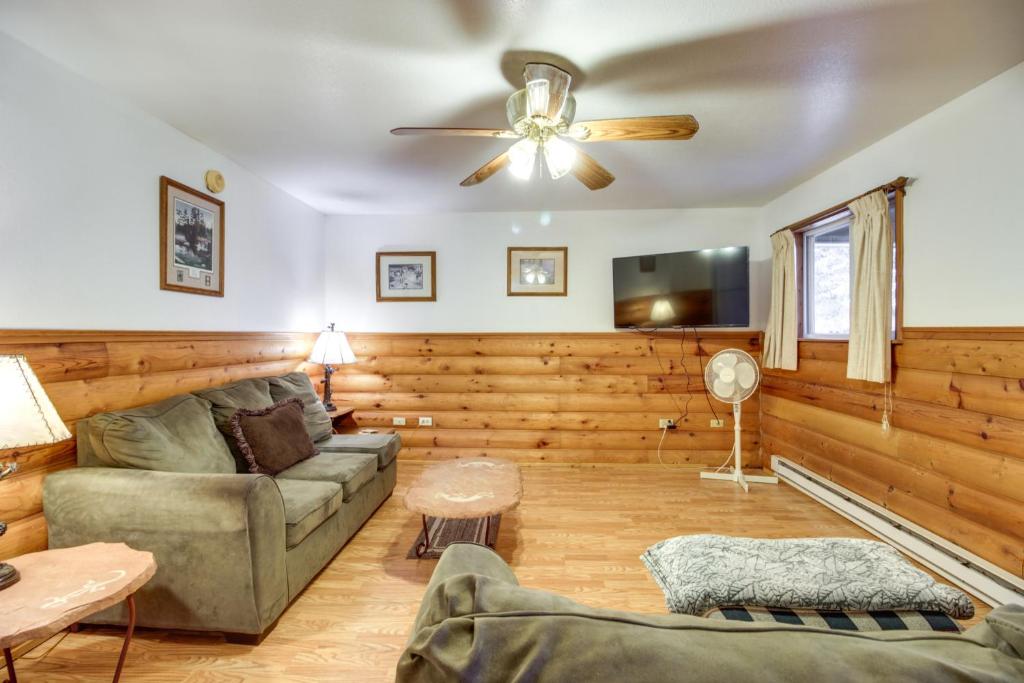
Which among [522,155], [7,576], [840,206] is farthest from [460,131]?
[840,206]

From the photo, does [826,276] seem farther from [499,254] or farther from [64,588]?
[64,588]

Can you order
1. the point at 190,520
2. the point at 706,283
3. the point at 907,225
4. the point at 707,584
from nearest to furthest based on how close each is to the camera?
the point at 707,584, the point at 190,520, the point at 907,225, the point at 706,283

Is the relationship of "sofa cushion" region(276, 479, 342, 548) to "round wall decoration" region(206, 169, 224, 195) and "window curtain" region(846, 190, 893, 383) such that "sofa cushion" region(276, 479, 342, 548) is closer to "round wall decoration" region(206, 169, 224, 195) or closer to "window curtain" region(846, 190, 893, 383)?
"round wall decoration" region(206, 169, 224, 195)

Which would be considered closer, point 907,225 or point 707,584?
point 707,584

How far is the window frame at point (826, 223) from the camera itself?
2.54 m

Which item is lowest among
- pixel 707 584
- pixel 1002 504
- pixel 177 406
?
pixel 1002 504

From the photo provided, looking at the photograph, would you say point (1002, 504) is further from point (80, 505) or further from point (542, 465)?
point (80, 505)

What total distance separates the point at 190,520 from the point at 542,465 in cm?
294

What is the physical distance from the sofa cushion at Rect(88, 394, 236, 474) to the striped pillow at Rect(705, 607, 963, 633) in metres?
2.30

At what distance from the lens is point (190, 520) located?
1.71 meters

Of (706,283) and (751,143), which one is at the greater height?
(751,143)

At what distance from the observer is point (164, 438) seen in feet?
6.51

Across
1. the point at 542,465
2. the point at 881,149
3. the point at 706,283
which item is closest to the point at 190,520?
the point at 542,465

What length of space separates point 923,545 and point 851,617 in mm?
2189
